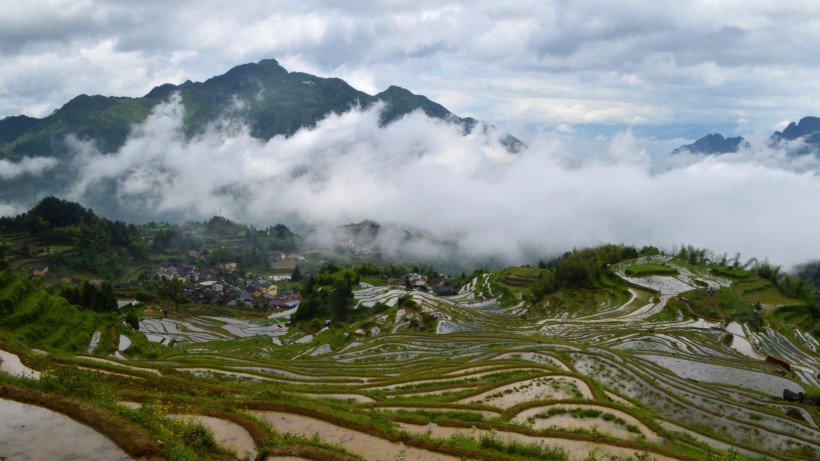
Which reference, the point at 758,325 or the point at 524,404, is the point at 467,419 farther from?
the point at 758,325

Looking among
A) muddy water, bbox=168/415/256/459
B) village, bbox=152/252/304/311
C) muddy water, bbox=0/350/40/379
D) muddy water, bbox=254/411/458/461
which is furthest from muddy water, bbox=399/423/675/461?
village, bbox=152/252/304/311

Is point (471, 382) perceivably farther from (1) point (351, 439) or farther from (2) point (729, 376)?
(2) point (729, 376)

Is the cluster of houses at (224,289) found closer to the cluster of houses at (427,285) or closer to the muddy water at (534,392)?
the cluster of houses at (427,285)

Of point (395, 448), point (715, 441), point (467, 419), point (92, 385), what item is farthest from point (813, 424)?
point (92, 385)

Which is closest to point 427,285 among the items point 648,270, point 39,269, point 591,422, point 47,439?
point 648,270

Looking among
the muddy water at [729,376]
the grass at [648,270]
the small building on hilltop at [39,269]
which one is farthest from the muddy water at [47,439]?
the small building on hilltop at [39,269]
